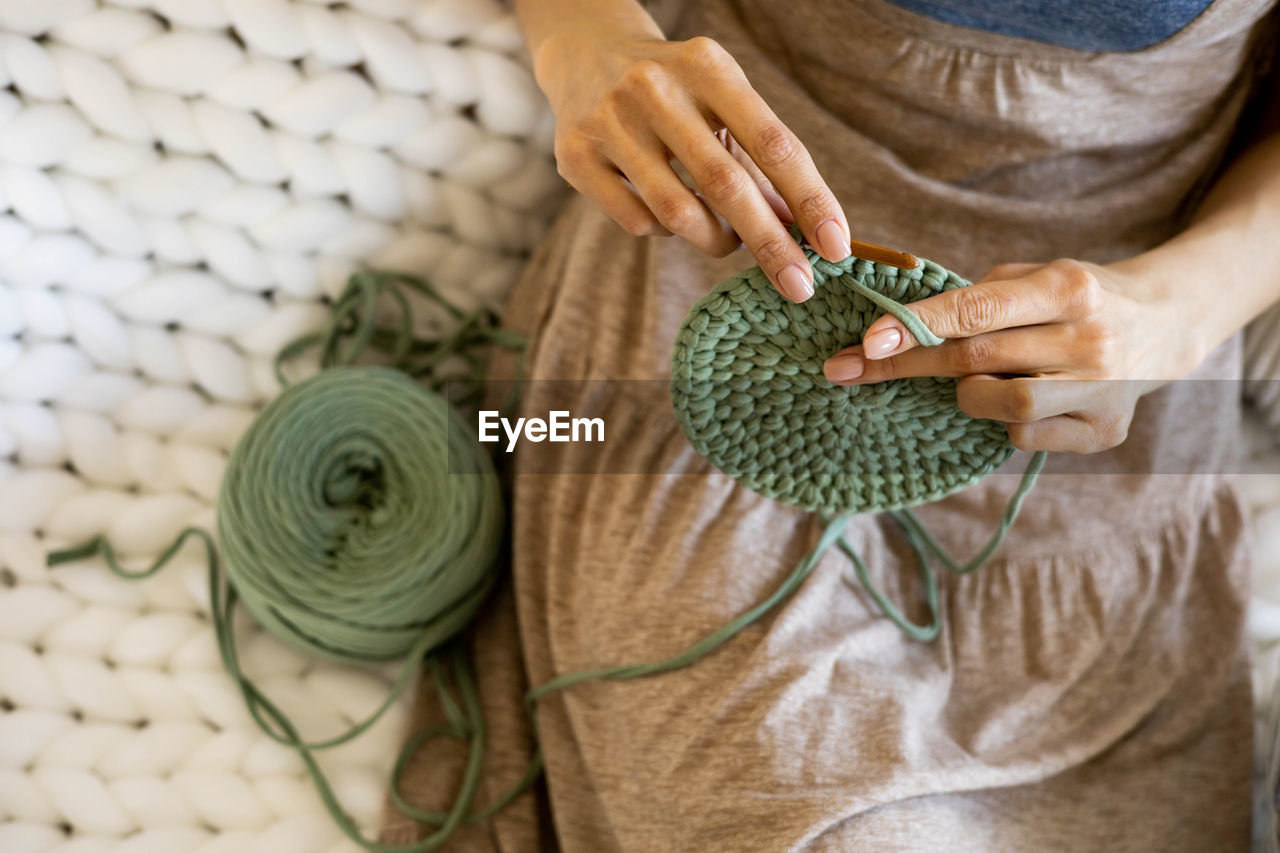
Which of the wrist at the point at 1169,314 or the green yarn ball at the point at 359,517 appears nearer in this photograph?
the wrist at the point at 1169,314

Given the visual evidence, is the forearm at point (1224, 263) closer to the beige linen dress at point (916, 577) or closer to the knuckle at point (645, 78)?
the beige linen dress at point (916, 577)

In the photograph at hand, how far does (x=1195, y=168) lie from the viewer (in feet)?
2.33

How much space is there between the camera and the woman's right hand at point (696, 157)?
1.65ft

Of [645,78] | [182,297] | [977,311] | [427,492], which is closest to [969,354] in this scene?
[977,311]

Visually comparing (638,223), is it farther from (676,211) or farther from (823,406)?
(823,406)

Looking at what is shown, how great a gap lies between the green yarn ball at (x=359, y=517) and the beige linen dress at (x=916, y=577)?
0.07m

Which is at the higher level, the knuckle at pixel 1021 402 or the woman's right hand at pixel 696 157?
the woman's right hand at pixel 696 157

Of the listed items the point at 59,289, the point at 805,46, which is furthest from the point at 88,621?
the point at 805,46

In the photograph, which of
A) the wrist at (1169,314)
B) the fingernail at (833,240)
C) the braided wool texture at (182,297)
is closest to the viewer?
the fingernail at (833,240)

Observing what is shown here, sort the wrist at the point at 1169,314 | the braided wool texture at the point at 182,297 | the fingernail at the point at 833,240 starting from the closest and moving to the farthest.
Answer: the fingernail at the point at 833,240 → the wrist at the point at 1169,314 → the braided wool texture at the point at 182,297

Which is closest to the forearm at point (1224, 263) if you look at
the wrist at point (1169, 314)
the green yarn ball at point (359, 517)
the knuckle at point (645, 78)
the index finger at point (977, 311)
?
the wrist at point (1169, 314)

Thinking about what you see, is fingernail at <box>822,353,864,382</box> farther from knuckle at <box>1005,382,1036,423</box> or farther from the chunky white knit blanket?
the chunky white knit blanket

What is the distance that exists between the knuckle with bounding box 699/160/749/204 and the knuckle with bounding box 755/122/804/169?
0.05 feet

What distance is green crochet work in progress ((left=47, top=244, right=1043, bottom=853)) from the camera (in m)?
0.61
